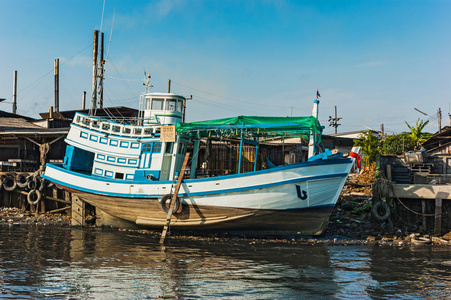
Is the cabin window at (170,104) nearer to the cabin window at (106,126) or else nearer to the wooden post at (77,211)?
the cabin window at (106,126)

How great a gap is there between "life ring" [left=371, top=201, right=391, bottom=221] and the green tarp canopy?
446 centimetres

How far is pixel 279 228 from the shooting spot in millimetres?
16188

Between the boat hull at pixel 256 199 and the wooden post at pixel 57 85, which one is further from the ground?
the wooden post at pixel 57 85

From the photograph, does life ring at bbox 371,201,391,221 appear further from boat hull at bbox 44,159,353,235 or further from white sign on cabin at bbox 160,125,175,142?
white sign on cabin at bbox 160,125,175,142

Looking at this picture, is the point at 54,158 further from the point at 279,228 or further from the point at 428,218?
the point at 428,218

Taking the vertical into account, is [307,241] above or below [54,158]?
below

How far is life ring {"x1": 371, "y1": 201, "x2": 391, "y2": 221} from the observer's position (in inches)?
707

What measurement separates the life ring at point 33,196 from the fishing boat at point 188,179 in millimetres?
2865

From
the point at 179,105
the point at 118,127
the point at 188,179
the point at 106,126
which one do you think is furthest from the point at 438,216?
the point at 106,126

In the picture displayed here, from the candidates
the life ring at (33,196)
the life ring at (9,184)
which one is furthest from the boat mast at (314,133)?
the life ring at (9,184)

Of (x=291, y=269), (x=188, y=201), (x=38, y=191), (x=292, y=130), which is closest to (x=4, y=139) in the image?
(x=38, y=191)

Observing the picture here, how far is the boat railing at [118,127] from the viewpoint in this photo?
18.1 m

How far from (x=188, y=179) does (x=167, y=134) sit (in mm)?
2161

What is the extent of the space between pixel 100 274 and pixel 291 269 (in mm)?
5083
